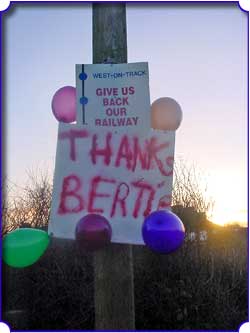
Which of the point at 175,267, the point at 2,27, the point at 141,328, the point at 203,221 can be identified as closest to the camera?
the point at 2,27

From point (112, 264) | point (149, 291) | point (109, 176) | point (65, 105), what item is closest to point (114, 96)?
point (65, 105)

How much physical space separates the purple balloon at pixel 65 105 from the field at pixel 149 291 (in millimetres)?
3357

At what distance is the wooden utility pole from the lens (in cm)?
274

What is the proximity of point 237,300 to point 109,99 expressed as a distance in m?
4.15

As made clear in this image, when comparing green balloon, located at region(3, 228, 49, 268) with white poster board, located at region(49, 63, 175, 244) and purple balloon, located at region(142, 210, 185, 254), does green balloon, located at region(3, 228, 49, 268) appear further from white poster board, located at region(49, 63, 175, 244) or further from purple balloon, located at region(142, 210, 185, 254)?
purple balloon, located at region(142, 210, 185, 254)

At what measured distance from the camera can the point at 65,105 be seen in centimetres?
293

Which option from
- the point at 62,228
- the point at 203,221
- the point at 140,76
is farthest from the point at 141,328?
the point at 140,76

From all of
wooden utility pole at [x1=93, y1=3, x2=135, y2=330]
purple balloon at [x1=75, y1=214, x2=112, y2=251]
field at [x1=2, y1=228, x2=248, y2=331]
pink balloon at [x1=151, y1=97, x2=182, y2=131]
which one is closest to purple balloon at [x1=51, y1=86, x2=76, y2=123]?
wooden utility pole at [x1=93, y1=3, x2=135, y2=330]

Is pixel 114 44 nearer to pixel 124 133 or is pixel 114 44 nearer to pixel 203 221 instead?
pixel 124 133

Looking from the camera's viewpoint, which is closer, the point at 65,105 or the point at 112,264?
the point at 112,264

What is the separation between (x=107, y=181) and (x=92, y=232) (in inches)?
13.6

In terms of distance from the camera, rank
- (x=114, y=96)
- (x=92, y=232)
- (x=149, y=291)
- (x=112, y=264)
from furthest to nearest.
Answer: (x=149, y=291)
(x=114, y=96)
(x=112, y=264)
(x=92, y=232)

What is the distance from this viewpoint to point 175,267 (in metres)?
6.00

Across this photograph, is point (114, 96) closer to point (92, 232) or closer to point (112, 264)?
point (92, 232)
